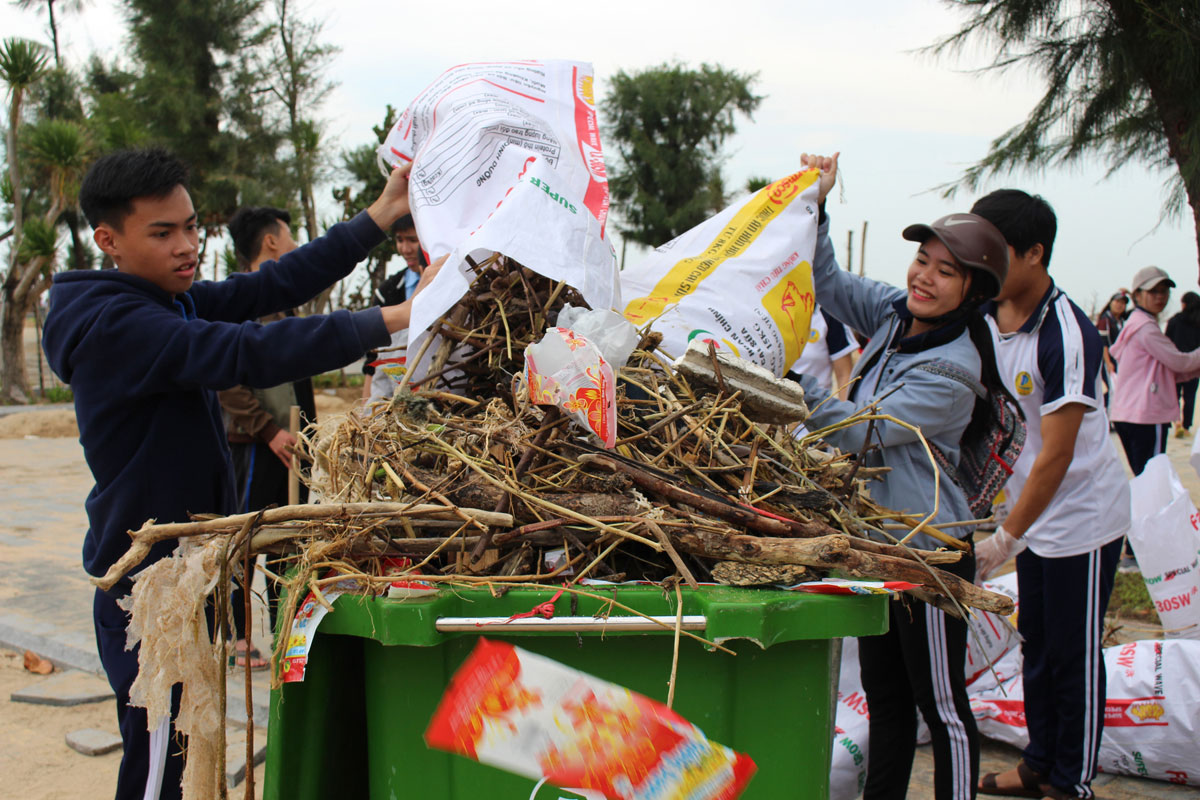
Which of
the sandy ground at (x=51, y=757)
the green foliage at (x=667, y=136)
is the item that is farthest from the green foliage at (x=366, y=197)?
the green foliage at (x=667, y=136)

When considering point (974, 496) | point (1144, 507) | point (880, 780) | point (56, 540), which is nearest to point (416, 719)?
point (880, 780)

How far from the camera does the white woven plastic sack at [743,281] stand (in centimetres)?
242

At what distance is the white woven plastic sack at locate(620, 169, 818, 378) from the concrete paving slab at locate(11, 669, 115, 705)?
9.32ft

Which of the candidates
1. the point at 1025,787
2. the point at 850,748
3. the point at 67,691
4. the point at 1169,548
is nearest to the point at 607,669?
the point at 850,748

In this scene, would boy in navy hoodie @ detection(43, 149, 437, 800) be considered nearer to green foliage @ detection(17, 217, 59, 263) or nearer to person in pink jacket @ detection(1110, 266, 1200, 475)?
person in pink jacket @ detection(1110, 266, 1200, 475)

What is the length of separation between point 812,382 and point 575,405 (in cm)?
120

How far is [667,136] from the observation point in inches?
1646

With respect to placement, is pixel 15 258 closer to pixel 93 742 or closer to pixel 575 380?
pixel 93 742

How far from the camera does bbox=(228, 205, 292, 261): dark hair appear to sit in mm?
4148

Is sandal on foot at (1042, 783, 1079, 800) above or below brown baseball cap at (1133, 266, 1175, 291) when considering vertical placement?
below

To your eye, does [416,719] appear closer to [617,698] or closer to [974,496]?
[617,698]

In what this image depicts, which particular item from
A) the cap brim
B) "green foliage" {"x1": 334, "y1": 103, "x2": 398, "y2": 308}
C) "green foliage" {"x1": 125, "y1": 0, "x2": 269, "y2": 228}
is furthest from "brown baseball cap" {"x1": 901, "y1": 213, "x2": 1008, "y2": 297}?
"green foliage" {"x1": 125, "y1": 0, "x2": 269, "y2": 228}

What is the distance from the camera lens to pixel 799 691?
4.66 feet

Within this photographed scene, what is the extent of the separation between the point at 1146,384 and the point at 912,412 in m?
4.87
